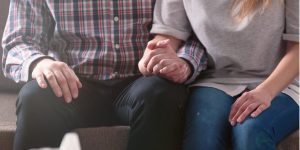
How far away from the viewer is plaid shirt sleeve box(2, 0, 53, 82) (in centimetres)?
111

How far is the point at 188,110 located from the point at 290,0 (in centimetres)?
35

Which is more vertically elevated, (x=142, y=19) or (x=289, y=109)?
(x=142, y=19)

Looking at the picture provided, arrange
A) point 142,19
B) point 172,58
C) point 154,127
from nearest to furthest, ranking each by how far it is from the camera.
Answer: point 154,127 → point 172,58 → point 142,19

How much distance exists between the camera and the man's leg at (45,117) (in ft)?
3.07

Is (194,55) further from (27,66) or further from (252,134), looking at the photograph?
(27,66)

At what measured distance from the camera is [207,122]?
3.13 ft

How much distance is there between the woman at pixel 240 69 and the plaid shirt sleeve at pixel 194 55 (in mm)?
20

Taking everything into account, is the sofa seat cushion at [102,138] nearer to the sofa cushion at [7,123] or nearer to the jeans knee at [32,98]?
the sofa cushion at [7,123]

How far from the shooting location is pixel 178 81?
101 centimetres

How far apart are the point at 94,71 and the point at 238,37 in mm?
367

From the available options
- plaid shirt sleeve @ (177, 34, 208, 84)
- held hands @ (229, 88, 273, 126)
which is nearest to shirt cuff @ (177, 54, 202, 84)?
plaid shirt sleeve @ (177, 34, 208, 84)

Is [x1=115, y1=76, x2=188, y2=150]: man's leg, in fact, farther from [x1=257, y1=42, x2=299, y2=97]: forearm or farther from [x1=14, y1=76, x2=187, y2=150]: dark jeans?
[x1=257, y1=42, x2=299, y2=97]: forearm

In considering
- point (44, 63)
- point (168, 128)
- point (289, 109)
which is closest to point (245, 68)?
point (289, 109)

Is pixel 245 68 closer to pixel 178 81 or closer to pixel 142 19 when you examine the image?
pixel 178 81
